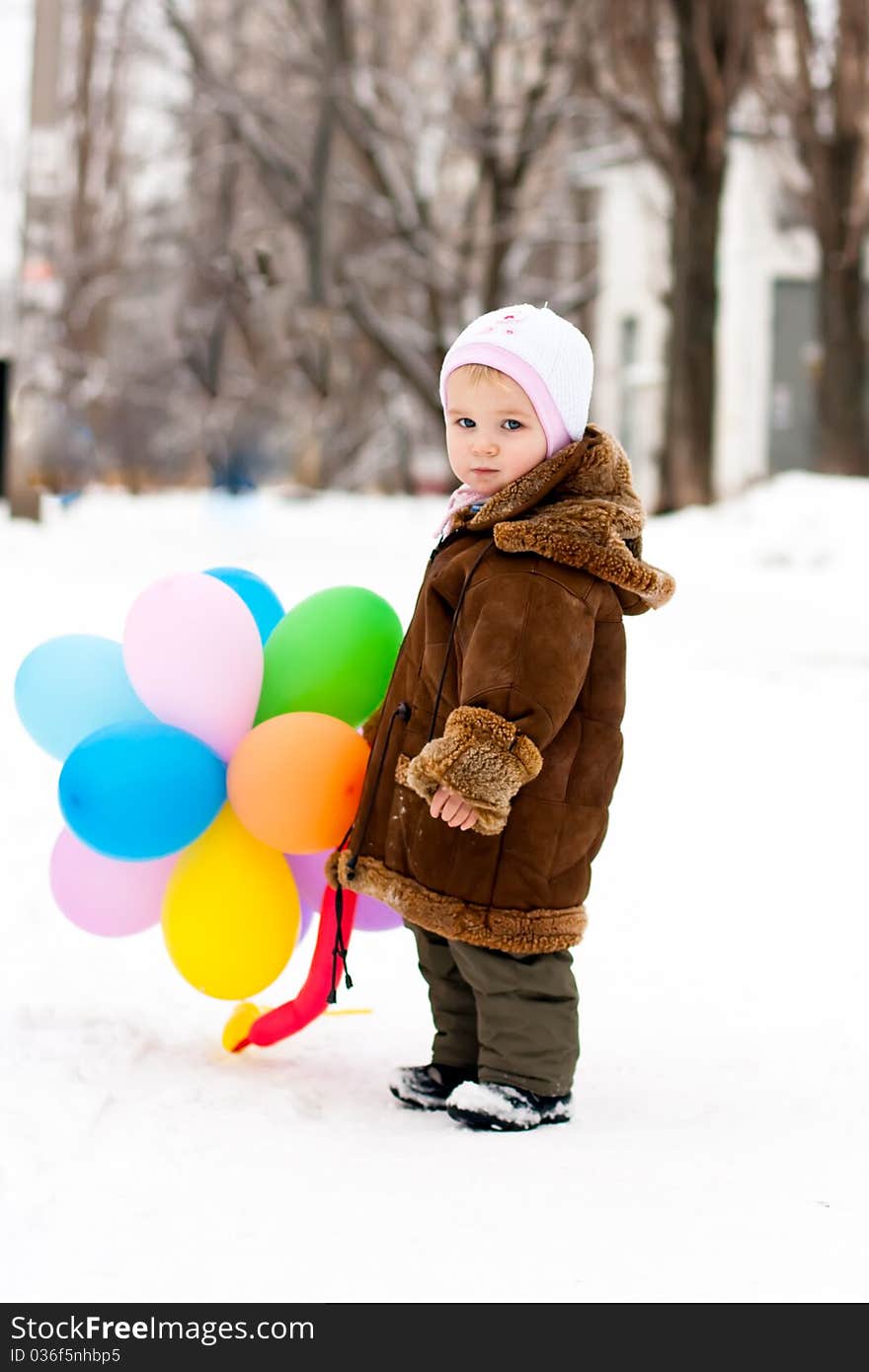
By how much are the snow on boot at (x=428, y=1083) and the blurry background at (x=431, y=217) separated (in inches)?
406

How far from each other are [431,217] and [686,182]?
339 inches

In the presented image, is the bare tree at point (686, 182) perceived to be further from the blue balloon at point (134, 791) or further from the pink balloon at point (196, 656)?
the blue balloon at point (134, 791)

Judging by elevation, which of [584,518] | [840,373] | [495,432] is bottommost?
[584,518]

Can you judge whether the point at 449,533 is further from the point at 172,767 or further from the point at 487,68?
the point at 487,68

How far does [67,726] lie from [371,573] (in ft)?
23.3

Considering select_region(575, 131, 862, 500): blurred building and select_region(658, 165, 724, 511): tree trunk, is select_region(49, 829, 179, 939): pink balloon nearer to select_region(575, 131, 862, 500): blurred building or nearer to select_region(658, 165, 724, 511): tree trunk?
select_region(658, 165, 724, 511): tree trunk

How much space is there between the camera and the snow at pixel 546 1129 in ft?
7.25

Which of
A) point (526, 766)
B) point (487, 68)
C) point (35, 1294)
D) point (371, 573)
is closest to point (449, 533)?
point (526, 766)

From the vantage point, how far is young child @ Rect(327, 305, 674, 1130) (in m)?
2.63

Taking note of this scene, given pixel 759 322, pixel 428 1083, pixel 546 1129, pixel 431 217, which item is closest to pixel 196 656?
pixel 428 1083

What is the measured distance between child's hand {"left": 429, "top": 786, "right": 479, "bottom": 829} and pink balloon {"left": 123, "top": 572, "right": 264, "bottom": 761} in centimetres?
61

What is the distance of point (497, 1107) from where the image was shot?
2.80 meters

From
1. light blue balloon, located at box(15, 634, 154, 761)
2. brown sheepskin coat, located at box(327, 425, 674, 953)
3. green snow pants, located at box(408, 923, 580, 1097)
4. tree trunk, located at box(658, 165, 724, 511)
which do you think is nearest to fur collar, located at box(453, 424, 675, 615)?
brown sheepskin coat, located at box(327, 425, 674, 953)

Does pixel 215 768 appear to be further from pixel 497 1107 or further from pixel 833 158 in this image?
pixel 833 158
